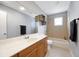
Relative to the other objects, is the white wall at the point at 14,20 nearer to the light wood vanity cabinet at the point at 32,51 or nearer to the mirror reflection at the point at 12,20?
the mirror reflection at the point at 12,20

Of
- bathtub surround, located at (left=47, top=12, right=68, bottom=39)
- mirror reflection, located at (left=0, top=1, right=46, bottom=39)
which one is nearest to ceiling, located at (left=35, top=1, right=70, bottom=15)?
mirror reflection, located at (left=0, top=1, right=46, bottom=39)

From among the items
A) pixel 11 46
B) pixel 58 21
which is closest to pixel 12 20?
pixel 11 46

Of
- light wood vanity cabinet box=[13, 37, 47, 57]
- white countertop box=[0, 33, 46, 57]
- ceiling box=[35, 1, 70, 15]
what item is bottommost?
light wood vanity cabinet box=[13, 37, 47, 57]

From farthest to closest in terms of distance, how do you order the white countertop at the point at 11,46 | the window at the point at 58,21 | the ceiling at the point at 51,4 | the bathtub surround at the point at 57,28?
the window at the point at 58,21
the bathtub surround at the point at 57,28
the ceiling at the point at 51,4
the white countertop at the point at 11,46

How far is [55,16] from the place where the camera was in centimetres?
559

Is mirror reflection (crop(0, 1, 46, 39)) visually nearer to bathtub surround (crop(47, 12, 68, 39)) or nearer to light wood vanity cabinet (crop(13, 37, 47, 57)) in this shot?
light wood vanity cabinet (crop(13, 37, 47, 57))

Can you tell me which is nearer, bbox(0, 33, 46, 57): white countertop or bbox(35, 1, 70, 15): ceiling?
bbox(0, 33, 46, 57): white countertop

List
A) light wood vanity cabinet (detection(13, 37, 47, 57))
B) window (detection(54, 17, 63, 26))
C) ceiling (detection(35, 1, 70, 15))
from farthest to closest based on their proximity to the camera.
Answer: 1. window (detection(54, 17, 63, 26))
2. ceiling (detection(35, 1, 70, 15))
3. light wood vanity cabinet (detection(13, 37, 47, 57))

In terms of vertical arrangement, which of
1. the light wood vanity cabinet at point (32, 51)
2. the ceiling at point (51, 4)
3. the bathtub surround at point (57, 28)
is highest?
the ceiling at point (51, 4)

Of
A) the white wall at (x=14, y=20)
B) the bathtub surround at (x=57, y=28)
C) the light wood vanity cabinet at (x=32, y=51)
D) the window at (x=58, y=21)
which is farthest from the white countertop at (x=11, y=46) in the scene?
the window at (x=58, y=21)

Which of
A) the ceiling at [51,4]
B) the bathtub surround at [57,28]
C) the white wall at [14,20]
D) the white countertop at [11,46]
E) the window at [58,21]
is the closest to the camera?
the white countertop at [11,46]

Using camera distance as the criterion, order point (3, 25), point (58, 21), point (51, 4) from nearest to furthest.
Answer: point (3, 25)
point (51, 4)
point (58, 21)

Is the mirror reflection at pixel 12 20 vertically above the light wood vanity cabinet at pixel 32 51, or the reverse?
the mirror reflection at pixel 12 20

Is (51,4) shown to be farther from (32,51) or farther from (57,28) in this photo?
(32,51)
